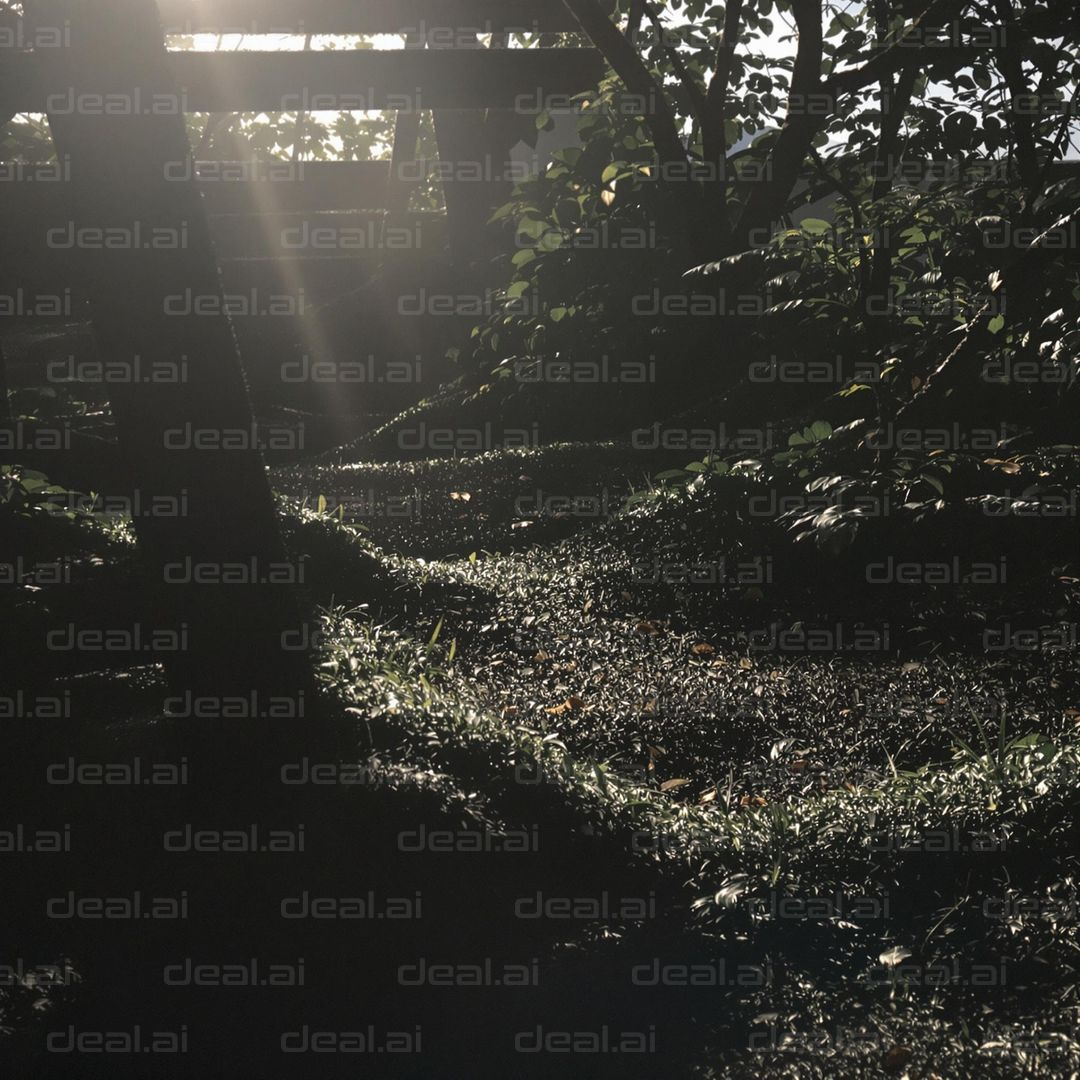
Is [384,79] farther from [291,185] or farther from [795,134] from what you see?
[291,185]

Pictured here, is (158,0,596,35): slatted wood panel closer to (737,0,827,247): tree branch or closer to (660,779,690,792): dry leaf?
(737,0,827,247): tree branch

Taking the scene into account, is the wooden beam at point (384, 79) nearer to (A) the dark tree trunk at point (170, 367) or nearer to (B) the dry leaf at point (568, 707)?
(B) the dry leaf at point (568, 707)

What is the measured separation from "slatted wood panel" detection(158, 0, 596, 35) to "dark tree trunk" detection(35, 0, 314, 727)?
955 cm

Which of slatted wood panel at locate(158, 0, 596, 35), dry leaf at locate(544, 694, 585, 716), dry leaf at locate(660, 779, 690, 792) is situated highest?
slatted wood panel at locate(158, 0, 596, 35)

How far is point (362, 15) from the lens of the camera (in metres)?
11.6

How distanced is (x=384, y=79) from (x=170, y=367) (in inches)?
359

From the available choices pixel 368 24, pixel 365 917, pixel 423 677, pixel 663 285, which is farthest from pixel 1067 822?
pixel 368 24

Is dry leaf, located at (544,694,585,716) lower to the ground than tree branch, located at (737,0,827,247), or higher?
lower

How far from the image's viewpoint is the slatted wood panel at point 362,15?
11.2 meters

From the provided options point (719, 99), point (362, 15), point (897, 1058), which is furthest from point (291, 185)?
point (897, 1058)

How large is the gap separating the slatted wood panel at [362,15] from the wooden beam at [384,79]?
36.1 inches

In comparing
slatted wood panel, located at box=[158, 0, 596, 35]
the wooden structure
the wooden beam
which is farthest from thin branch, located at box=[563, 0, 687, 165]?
slatted wood panel, located at box=[158, 0, 596, 35]

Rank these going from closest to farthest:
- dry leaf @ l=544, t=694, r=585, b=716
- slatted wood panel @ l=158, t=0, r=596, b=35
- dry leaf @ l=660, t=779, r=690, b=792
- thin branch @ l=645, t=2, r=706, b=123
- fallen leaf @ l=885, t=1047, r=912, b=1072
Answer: fallen leaf @ l=885, t=1047, r=912, b=1072 < dry leaf @ l=660, t=779, r=690, b=792 < dry leaf @ l=544, t=694, r=585, b=716 < thin branch @ l=645, t=2, r=706, b=123 < slatted wood panel @ l=158, t=0, r=596, b=35

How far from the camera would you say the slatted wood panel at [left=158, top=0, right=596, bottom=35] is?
11.2m
